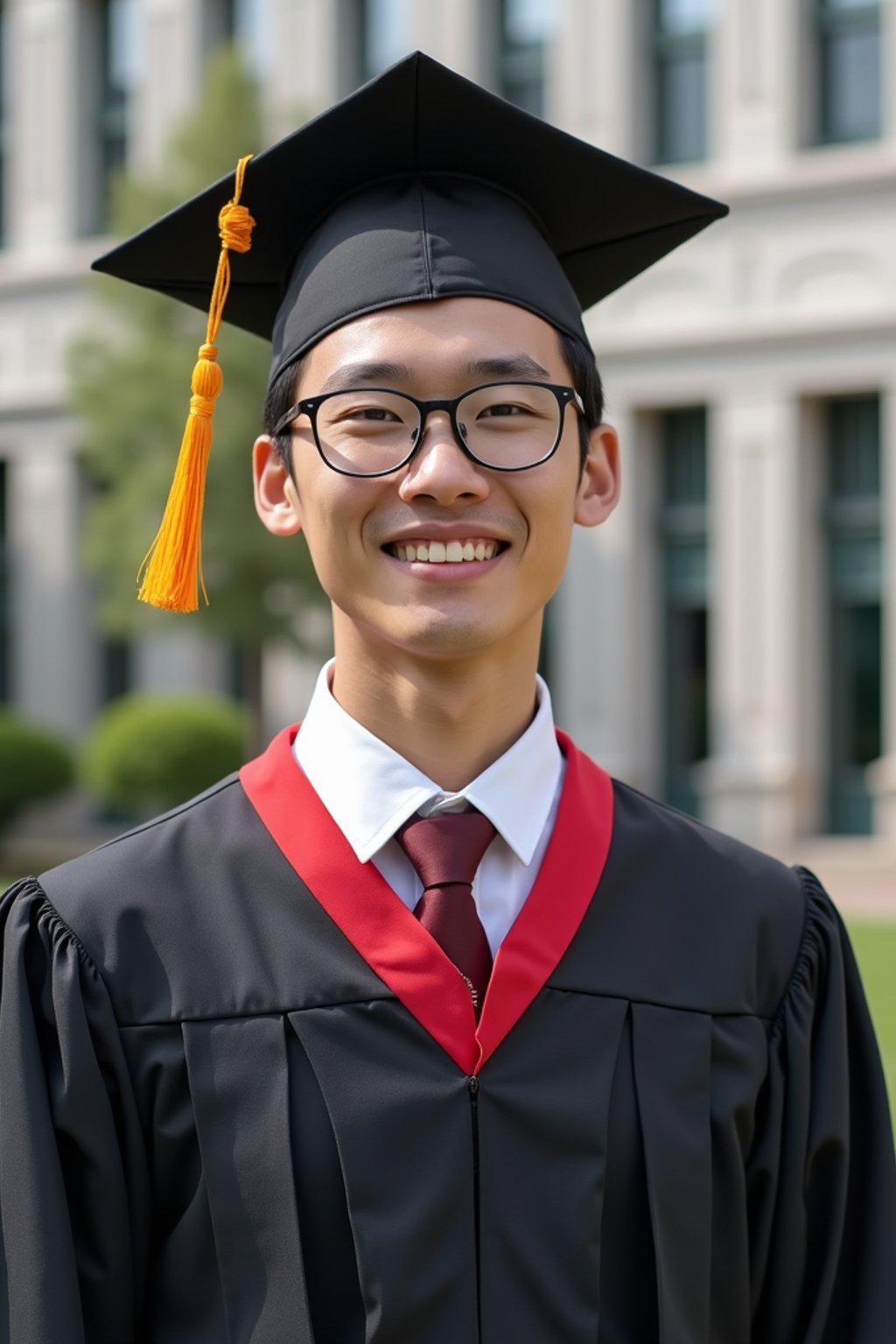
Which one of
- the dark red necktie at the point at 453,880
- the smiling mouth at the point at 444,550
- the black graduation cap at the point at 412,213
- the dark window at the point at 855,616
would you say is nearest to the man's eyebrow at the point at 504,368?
the black graduation cap at the point at 412,213

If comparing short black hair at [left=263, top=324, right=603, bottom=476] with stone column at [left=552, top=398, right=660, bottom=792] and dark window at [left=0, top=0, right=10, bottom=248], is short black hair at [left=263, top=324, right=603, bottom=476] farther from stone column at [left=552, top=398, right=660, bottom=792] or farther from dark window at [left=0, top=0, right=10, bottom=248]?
dark window at [left=0, top=0, right=10, bottom=248]

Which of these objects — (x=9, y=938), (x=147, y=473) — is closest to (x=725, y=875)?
(x=9, y=938)

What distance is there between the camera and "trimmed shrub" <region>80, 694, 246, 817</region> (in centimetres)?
1599

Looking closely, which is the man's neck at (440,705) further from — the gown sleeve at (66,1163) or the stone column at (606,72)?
the stone column at (606,72)

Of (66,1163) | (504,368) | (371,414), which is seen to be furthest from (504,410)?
(66,1163)

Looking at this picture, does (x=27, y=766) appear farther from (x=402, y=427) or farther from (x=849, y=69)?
(x=402, y=427)

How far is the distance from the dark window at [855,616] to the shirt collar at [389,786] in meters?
14.0

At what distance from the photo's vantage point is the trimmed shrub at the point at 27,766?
16.8 metres

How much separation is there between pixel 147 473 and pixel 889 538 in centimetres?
663

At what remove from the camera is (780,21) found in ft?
52.0

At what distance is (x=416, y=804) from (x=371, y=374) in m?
Answer: 0.57

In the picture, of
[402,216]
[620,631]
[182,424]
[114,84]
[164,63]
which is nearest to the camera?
[402,216]

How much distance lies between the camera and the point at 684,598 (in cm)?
1689

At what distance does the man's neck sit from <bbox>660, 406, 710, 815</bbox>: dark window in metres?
14.5
